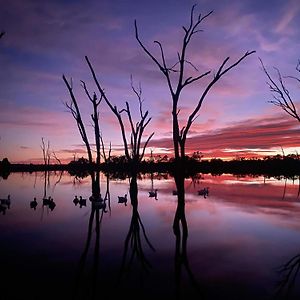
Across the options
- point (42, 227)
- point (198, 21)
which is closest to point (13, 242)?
point (42, 227)

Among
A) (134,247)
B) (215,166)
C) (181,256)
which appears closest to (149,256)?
(181,256)

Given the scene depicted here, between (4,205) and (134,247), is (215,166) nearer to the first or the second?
(4,205)

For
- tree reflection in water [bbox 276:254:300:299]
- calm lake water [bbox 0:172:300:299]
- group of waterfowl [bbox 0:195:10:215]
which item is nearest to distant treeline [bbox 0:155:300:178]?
group of waterfowl [bbox 0:195:10:215]

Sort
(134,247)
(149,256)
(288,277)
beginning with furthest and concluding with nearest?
(134,247) → (149,256) → (288,277)

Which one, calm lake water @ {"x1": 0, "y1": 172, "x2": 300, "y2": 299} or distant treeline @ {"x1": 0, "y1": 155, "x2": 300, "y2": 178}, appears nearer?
calm lake water @ {"x1": 0, "y1": 172, "x2": 300, "y2": 299}

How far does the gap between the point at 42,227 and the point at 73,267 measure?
5820mm

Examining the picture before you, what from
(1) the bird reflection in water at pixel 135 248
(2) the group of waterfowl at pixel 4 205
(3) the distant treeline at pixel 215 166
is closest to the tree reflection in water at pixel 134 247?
(1) the bird reflection in water at pixel 135 248

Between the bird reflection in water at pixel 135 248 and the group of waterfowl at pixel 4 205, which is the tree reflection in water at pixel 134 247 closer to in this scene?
the bird reflection in water at pixel 135 248

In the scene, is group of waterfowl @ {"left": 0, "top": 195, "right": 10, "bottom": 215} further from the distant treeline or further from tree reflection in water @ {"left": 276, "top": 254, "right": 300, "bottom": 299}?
the distant treeline

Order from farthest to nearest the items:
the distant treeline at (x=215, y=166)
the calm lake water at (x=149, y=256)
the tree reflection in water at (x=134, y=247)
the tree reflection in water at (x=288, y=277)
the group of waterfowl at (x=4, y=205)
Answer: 1. the distant treeline at (x=215, y=166)
2. the group of waterfowl at (x=4, y=205)
3. the tree reflection in water at (x=134, y=247)
4. the calm lake water at (x=149, y=256)
5. the tree reflection in water at (x=288, y=277)

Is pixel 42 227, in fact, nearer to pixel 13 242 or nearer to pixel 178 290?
pixel 13 242

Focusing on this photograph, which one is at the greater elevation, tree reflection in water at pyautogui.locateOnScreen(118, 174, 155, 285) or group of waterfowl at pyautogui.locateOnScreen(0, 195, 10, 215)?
group of waterfowl at pyautogui.locateOnScreen(0, 195, 10, 215)

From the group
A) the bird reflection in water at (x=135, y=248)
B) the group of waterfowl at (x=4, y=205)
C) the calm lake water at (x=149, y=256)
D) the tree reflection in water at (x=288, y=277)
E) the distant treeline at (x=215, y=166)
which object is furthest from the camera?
the distant treeline at (x=215, y=166)

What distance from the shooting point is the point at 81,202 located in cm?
2070
